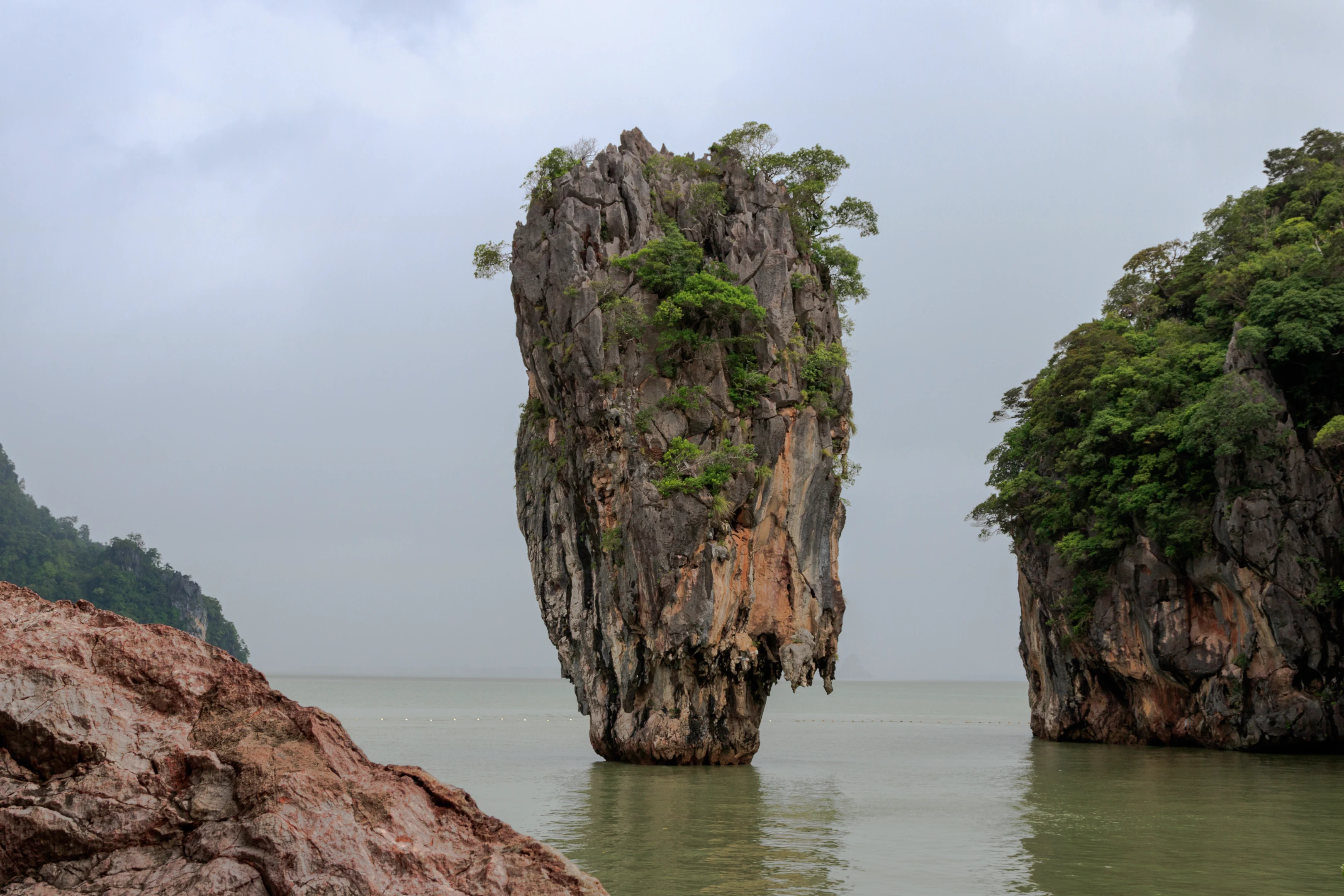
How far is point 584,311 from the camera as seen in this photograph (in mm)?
27797

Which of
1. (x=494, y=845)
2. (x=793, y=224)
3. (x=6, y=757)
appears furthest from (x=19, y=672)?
(x=793, y=224)

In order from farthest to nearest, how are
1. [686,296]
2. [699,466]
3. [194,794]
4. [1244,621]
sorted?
1. [1244,621]
2. [686,296]
3. [699,466]
4. [194,794]

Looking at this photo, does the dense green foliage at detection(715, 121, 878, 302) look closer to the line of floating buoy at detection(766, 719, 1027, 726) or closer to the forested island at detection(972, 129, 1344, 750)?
the forested island at detection(972, 129, 1344, 750)

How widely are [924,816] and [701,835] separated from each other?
5.36m

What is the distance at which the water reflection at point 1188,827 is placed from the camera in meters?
12.6

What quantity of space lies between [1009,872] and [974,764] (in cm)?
1912

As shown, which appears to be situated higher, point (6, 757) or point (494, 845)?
point (6, 757)

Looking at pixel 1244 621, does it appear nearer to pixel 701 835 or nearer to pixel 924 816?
pixel 924 816

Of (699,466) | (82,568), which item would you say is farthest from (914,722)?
(82,568)

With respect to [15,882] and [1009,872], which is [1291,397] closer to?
[1009,872]

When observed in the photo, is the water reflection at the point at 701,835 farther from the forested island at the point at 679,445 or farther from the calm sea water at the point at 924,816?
the forested island at the point at 679,445

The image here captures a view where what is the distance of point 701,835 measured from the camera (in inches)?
627

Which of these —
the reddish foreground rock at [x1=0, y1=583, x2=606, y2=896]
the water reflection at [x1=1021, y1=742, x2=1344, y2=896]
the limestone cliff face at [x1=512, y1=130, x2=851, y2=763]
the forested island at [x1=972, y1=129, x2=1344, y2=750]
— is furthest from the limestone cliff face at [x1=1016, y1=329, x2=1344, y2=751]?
the reddish foreground rock at [x1=0, y1=583, x2=606, y2=896]

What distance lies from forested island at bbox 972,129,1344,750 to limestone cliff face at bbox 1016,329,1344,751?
0.17ft
